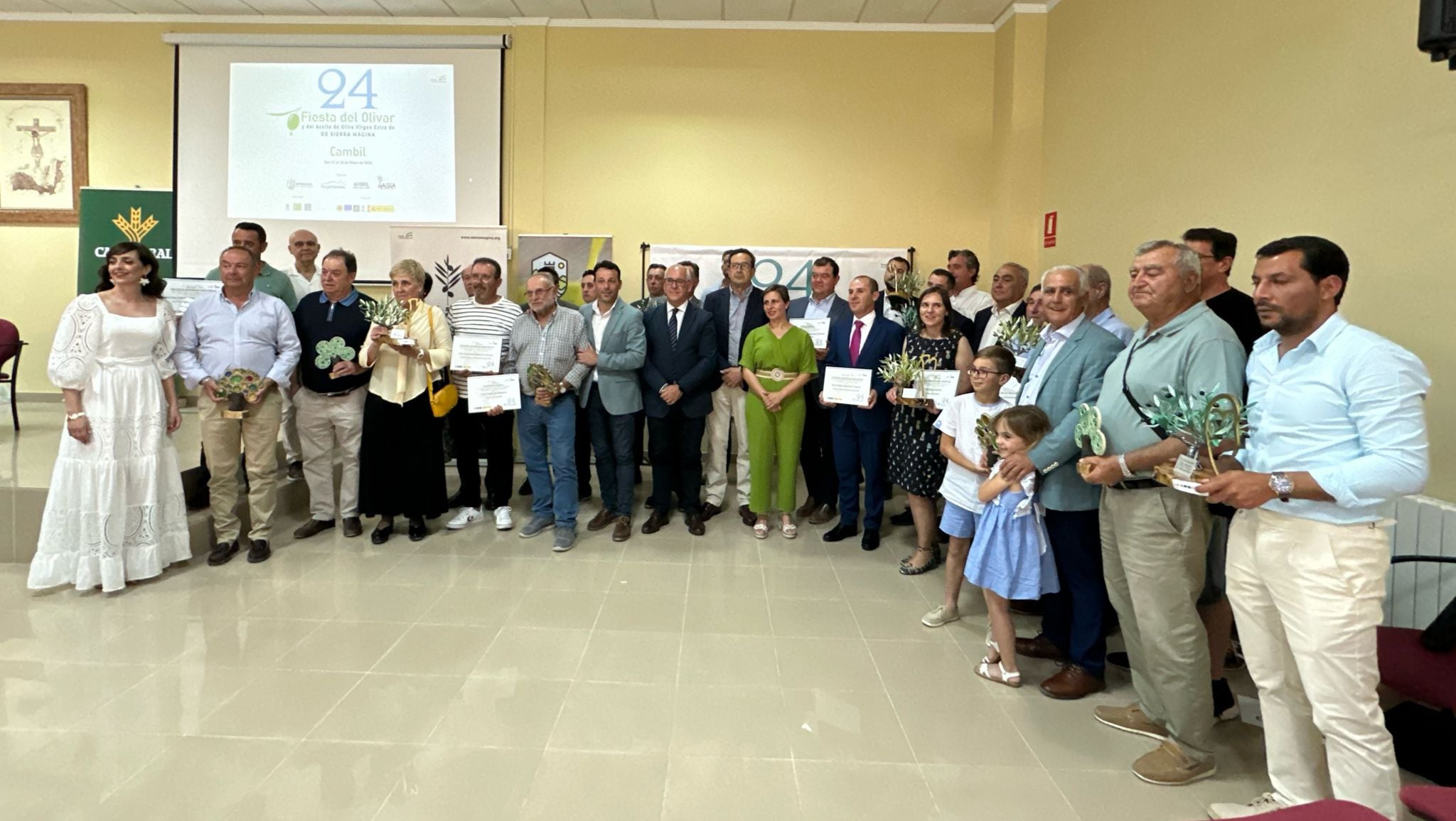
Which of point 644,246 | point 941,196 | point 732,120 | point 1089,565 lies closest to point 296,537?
point 644,246

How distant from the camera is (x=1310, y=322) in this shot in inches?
76.8

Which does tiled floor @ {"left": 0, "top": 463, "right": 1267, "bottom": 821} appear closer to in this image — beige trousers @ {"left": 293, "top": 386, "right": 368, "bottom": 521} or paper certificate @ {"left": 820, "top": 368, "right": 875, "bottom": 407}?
beige trousers @ {"left": 293, "top": 386, "right": 368, "bottom": 521}

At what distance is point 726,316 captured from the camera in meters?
5.41

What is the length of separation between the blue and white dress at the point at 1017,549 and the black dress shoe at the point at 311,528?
A: 3.99 metres

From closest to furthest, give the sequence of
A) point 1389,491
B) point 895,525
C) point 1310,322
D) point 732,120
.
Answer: point 1389,491
point 1310,322
point 895,525
point 732,120

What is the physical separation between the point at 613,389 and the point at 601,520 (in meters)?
0.93

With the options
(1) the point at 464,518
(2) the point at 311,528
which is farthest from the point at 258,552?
(1) the point at 464,518

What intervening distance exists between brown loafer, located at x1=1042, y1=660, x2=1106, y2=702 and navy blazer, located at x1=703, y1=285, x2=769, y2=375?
9.62 ft

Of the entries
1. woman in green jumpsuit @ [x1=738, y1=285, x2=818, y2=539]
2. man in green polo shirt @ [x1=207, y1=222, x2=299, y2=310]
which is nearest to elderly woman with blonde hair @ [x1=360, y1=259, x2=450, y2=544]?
man in green polo shirt @ [x1=207, y1=222, x2=299, y2=310]

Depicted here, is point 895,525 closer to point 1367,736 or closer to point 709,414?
point 709,414

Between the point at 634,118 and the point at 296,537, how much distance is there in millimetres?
4593

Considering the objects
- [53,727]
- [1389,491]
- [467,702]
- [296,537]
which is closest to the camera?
[1389,491]

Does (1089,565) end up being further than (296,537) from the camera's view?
No

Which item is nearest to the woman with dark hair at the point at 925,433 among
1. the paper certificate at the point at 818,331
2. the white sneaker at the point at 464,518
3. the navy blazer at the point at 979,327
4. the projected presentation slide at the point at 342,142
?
the navy blazer at the point at 979,327
